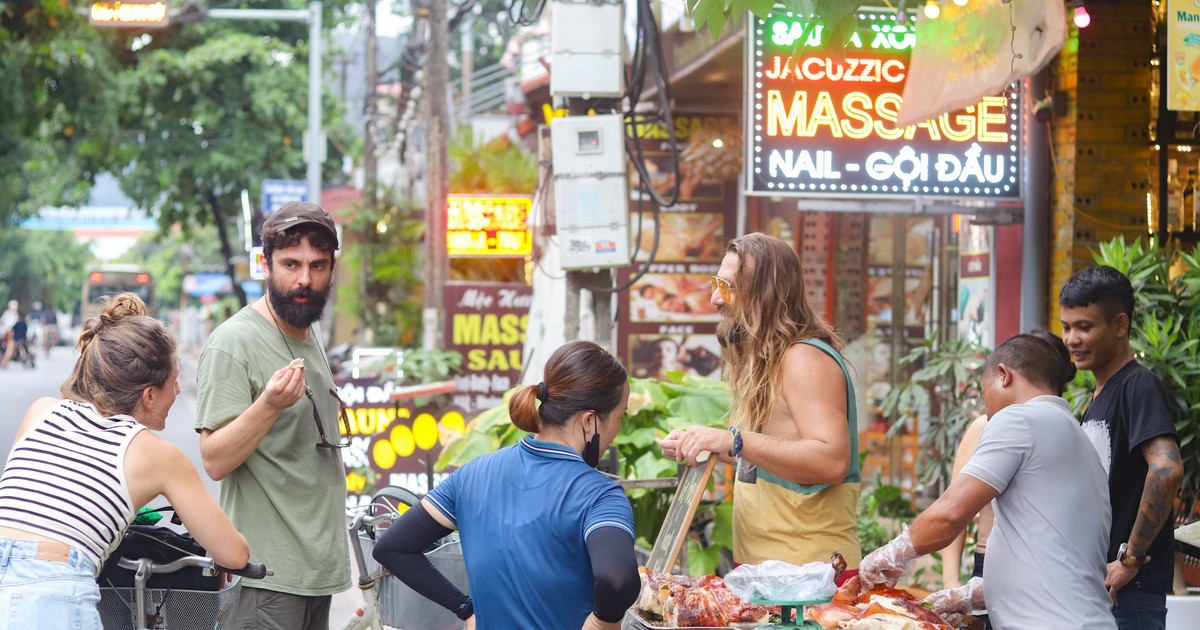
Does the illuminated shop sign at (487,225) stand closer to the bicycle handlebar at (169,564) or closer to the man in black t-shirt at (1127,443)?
the man in black t-shirt at (1127,443)

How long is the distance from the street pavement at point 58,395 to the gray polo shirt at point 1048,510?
3.05 meters

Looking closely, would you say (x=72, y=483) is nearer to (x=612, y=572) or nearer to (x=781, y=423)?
(x=612, y=572)

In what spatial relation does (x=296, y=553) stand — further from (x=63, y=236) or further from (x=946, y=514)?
(x=63, y=236)

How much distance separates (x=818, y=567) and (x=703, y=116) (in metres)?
10.0

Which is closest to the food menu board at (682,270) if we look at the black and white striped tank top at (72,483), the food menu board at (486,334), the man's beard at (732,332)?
the food menu board at (486,334)

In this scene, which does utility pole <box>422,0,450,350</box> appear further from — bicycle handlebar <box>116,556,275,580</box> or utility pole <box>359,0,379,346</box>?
bicycle handlebar <box>116,556,275,580</box>

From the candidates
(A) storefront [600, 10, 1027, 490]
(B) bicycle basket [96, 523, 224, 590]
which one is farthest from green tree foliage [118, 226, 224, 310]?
(B) bicycle basket [96, 523, 224, 590]

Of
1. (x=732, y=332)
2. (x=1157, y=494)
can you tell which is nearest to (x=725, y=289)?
(x=732, y=332)

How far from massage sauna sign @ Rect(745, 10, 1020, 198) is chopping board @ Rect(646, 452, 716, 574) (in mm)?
3698

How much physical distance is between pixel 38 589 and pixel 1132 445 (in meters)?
3.52

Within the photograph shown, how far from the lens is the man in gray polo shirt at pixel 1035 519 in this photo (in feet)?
10.2

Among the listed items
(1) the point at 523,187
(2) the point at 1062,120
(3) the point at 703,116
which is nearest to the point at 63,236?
(1) the point at 523,187

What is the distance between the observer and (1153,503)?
12.8 ft

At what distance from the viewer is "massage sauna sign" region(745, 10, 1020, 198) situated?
6930 millimetres
